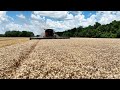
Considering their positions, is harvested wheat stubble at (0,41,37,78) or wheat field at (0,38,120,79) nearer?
wheat field at (0,38,120,79)

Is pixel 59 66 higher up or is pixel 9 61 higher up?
pixel 59 66

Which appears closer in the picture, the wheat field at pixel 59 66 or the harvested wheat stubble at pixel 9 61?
the wheat field at pixel 59 66

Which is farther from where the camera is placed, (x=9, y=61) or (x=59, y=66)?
(x=9, y=61)

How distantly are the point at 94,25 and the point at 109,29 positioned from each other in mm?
36283
